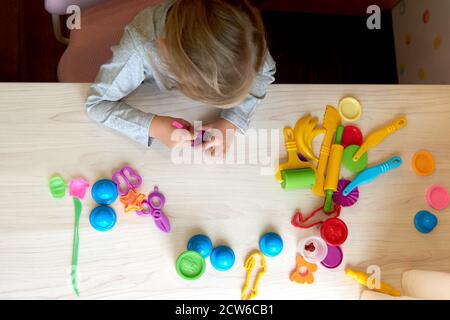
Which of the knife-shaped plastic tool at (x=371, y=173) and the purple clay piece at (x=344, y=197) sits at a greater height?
the knife-shaped plastic tool at (x=371, y=173)

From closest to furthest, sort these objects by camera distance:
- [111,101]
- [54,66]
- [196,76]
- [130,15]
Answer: [196,76] < [111,101] < [130,15] < [54,66]

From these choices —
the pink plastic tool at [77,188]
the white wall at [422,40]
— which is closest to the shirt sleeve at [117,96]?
the pink plastic tool at [77,188]

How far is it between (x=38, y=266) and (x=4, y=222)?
0.09 metres

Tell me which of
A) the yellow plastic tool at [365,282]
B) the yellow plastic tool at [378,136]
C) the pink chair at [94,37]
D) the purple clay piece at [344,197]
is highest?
the pink chair at [94,37]

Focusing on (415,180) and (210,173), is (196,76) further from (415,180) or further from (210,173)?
(415,180)

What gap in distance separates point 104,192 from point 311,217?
0.34m

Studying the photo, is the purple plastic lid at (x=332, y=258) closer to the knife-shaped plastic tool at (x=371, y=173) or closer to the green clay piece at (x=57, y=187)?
the knife-shaped plastic tool at (x=371, y=173)

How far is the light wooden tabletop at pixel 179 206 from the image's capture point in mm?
668

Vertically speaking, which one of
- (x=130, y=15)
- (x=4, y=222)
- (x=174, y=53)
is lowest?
(x=4, y=222)

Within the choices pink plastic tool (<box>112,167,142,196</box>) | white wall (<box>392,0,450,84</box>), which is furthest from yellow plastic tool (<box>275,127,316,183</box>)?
white wall (<box>392,0,450,84</box>)

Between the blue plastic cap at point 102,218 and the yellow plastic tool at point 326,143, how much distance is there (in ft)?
1.10

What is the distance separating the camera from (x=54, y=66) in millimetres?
1297

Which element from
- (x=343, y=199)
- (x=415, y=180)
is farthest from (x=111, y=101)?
(x=415, y=180)
